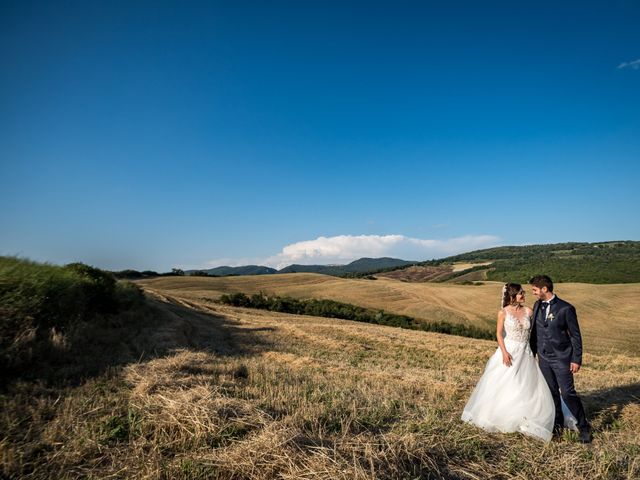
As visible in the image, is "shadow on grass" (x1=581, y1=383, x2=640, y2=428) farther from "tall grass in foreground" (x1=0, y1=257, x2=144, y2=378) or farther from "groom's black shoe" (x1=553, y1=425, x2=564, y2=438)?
"tall grass in foreground" (x1=0, y1=257, x2=144, y2=378)

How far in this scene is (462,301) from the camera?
65.2 metres

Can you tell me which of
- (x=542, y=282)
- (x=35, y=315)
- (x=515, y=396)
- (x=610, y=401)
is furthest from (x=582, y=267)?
(x=35, y=315)

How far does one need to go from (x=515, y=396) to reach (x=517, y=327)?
48.1 inches

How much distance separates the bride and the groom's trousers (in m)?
0.23

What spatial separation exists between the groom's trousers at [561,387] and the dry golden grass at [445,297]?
41.5m

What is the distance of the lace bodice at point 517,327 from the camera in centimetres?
655

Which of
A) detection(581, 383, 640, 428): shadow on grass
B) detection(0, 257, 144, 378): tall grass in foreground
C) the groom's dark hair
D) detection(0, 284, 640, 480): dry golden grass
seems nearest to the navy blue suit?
the groom's dark hair

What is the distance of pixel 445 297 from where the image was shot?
68562mm

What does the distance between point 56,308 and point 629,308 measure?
244ft

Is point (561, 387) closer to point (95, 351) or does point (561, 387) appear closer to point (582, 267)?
point (95, 351)

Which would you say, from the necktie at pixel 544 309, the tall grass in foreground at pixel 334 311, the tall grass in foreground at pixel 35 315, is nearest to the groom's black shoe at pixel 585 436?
the necktie at pixel 544 309

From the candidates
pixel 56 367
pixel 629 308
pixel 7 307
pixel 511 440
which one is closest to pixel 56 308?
pixel 7 307

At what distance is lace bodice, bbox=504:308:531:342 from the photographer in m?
6.55

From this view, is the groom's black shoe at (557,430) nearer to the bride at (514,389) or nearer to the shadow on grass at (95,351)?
→ the bride at (514,389)
